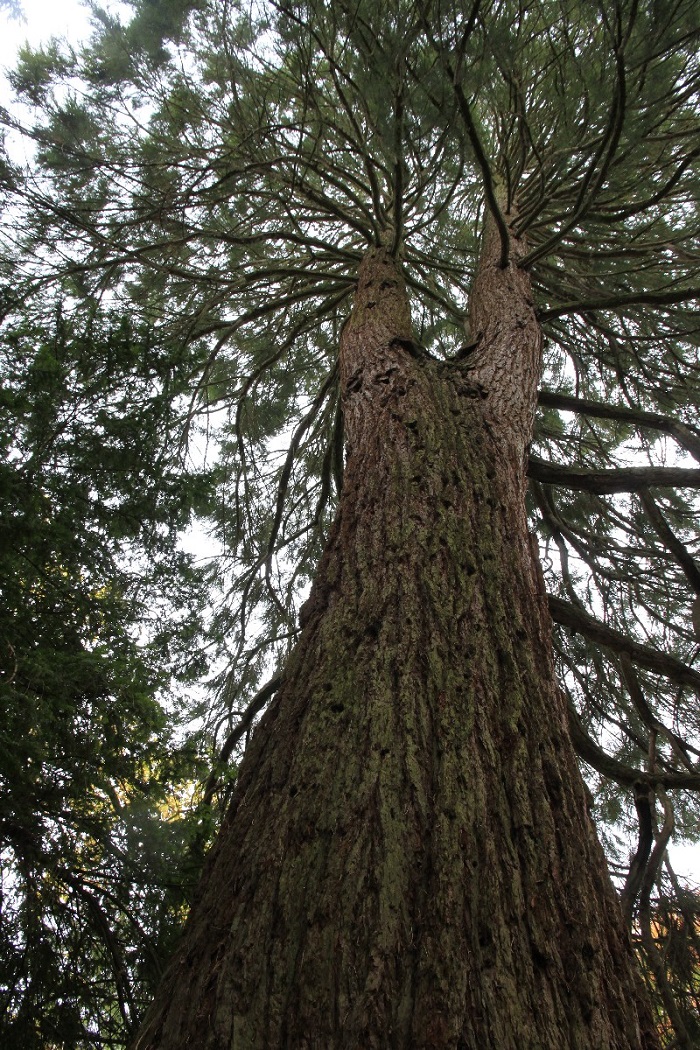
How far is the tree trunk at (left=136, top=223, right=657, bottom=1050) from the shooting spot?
91 centimetres

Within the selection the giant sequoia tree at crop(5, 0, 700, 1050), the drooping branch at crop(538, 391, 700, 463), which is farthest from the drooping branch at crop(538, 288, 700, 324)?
the drooping branch at crop(538, 391, 700, 463)

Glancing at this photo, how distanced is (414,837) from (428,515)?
899 millimetres

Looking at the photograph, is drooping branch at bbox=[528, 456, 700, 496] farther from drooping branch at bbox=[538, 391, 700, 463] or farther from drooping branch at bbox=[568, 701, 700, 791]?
drooping branch at bbox=[568, 701, 700, 791]

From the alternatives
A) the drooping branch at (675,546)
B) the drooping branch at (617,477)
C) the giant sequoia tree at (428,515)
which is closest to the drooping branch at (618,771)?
the giant sequoia tree at (428,515)

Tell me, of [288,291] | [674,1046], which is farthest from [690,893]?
[288,291]

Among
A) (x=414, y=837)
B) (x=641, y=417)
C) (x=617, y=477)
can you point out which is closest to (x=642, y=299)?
(x=641, y=417)

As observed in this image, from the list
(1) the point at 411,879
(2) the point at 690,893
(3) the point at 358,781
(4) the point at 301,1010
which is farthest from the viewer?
(2) the point at 690,893

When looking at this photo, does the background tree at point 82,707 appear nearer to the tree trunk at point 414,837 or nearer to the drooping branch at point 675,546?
the tree trunk at point 414,837

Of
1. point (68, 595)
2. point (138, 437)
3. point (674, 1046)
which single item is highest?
point (138, 437)

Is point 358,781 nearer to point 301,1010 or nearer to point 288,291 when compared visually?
point 301,1010

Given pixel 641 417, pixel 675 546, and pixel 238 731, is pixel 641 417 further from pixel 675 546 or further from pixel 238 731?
pixel 238 731

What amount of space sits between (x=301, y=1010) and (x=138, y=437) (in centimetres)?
253

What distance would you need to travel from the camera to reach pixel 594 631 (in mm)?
2250

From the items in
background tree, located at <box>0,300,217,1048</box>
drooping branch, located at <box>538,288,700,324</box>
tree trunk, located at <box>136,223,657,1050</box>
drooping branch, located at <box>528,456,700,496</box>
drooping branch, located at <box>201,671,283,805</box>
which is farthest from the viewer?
drooping branch, located at <box>201,671,283,805</box>
